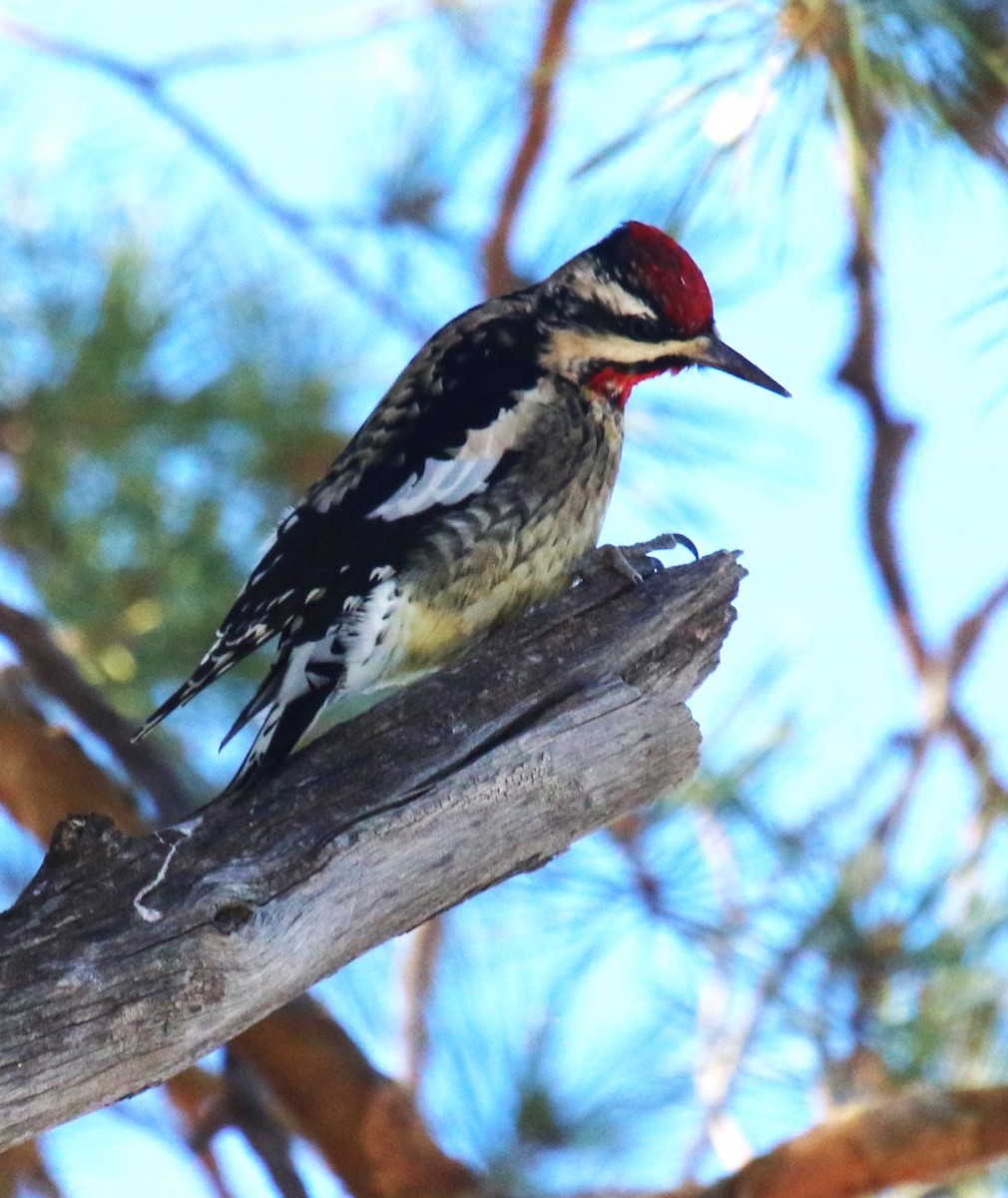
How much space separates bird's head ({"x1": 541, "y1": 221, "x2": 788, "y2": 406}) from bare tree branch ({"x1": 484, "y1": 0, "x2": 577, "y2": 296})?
2.15 feet

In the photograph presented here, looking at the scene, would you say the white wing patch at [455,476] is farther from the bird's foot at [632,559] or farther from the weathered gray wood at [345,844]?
the weathered gray wood at [345,844]

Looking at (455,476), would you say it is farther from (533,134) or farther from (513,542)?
(533,134)

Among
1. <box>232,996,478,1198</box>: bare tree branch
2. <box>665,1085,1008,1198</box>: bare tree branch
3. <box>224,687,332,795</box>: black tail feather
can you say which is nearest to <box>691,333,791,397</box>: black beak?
→ <box>224,687,332,795</box>: black tail feather

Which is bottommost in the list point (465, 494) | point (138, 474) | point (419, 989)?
point (419, 989)

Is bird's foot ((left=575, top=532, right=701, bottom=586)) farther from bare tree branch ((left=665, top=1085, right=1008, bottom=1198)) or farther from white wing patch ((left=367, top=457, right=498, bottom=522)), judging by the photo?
bare tree branch ((left=665, top=1085, right=1008, bottom=1198))

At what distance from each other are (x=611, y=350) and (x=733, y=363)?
17 centimetres

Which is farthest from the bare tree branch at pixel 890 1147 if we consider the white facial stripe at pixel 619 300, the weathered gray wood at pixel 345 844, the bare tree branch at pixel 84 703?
the white facial stripe at pixel 619 300

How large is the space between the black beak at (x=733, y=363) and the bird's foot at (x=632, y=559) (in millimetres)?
321

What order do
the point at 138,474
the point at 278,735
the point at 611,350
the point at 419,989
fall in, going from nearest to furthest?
1. the point at 278,735
2. the point at 611,350
3. the point at 138,474
4. the point at 419,989

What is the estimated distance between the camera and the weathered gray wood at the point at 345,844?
1.65 meters

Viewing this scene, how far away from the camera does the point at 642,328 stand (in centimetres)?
→ 250

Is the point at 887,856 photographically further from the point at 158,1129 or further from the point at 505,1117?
the point at 158,1129

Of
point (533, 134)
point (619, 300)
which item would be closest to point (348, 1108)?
point (619, 300)

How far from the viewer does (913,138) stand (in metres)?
2.71
